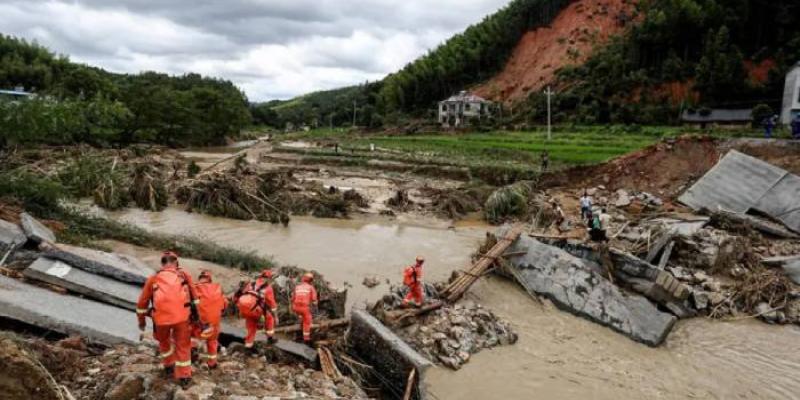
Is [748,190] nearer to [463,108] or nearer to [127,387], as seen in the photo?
[127,387]

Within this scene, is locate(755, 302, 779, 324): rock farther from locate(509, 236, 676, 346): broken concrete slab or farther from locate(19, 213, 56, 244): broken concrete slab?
locate(19, 213, 56, 244): broken concrete slab

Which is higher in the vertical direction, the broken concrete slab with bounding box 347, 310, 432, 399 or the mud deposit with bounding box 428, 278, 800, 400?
the broken concrete slab with bounding box 347, 310, 432, 399

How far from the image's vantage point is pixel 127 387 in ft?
16.3

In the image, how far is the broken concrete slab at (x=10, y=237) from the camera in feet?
28.2

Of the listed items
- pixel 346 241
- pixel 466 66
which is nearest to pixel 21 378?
pixel 346 241

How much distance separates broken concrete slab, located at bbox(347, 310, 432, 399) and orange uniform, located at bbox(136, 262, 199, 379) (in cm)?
285

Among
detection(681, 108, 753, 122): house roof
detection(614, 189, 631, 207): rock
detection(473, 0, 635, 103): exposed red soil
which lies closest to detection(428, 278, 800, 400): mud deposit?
detection(614, 189, 631, 207): rock

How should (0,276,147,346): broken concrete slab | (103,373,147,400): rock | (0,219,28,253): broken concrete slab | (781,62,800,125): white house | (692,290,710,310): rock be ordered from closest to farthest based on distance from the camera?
1. (103,373,147,400): rock
2. (0,276,147,346): broken concrete slab
3. (0,219,28,253): broken concrete slab
4. (692,290,710,310): rock
5. (781,62,800,125): white house

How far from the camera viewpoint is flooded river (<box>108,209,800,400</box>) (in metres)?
7.98

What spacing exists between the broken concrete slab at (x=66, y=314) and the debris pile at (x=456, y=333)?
4.45m

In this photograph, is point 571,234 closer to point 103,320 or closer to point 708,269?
point 708,269

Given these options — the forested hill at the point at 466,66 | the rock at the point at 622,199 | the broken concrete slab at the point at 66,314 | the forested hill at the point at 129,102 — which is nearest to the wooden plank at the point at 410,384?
the broken concrete slab at the point at 66,314

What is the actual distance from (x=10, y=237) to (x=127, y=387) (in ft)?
19.4

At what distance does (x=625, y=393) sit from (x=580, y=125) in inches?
1813
